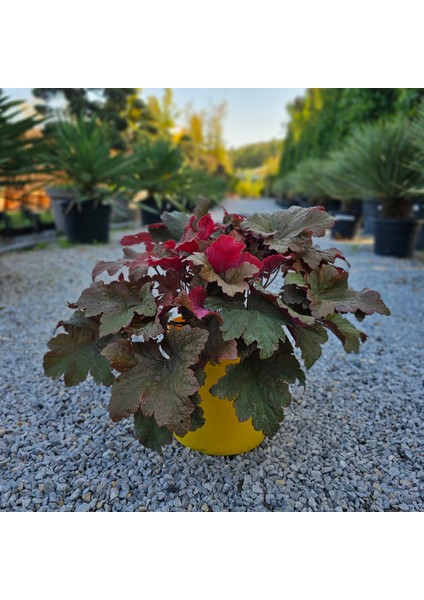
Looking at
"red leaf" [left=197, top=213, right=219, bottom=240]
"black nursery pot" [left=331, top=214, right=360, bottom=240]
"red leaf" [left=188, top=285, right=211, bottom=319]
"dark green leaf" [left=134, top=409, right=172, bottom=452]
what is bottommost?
"black nursery pot" [left=331, top=214, right=360, bottom=240]

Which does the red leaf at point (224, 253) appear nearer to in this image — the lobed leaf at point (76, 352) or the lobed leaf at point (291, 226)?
the lobed leaf at point (291, 226)

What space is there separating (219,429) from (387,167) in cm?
391

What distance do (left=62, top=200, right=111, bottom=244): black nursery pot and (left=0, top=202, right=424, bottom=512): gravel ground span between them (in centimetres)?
307

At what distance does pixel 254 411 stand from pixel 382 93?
21.4 ft

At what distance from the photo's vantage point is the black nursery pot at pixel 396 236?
4297mm

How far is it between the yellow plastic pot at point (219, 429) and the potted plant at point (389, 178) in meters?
3.59

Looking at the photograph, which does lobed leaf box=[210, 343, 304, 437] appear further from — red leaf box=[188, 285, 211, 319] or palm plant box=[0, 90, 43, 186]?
palm plant box=[0, 90, 43, 186]

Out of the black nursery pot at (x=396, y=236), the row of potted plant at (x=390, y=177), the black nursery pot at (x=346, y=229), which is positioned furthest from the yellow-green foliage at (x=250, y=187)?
the black nursery pot at (x=396, y=236)

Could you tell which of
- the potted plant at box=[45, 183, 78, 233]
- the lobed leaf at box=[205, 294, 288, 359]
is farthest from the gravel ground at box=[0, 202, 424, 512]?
the potted plant at box=[45, 183, 78, 233]

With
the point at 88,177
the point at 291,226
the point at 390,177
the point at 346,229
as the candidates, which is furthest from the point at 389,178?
→ the point at 291,226

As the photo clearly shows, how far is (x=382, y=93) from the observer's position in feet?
20.3

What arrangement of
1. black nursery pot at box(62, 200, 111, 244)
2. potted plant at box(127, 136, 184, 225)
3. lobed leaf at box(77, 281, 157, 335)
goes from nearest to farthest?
lobed leaf at box(77, 281, 157, 335), black nursery pot at box(62, 200, 111, 244), potted plant at box(127, 136, 184, 225)

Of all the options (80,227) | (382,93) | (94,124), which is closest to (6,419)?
(80,227)

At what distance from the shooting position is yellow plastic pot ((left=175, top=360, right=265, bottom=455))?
3.91ft
